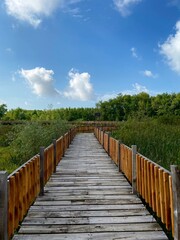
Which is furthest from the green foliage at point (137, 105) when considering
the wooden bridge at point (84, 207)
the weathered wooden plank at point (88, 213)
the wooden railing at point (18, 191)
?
the weathered wooden plank at point (88, 213)

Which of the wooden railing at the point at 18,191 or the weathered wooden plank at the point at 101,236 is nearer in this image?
the wooden railing at the point at 18,191

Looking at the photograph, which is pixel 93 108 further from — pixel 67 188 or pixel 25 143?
pixel 67 188

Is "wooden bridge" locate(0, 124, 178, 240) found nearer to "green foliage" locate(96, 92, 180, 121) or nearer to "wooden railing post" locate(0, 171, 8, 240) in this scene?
"wooden railing post" locate(0, 171, 8, 240)

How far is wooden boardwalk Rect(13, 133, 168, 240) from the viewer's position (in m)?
3.73

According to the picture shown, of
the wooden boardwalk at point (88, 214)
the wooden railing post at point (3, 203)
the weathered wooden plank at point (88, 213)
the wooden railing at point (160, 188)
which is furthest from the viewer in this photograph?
the weathered wooden plank at point (88, 213)

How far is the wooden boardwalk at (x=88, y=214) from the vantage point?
3.73m

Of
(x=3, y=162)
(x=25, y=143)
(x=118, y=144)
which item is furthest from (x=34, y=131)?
(x=118, y=144)

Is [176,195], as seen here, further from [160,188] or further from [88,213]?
[88,213]

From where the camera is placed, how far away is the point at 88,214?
4.50 m

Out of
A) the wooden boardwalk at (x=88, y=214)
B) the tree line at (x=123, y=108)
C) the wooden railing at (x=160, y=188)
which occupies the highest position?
the tree line at (x=123, y=108)

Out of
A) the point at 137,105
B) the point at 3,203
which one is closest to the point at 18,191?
the point at 3,203

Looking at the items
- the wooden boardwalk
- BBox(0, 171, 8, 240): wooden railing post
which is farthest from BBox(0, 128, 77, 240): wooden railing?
the wooden boardwalk

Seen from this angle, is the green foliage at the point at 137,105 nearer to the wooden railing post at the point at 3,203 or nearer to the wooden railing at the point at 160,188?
the wooden railing at the point at 160,188

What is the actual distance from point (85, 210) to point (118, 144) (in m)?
3.65
